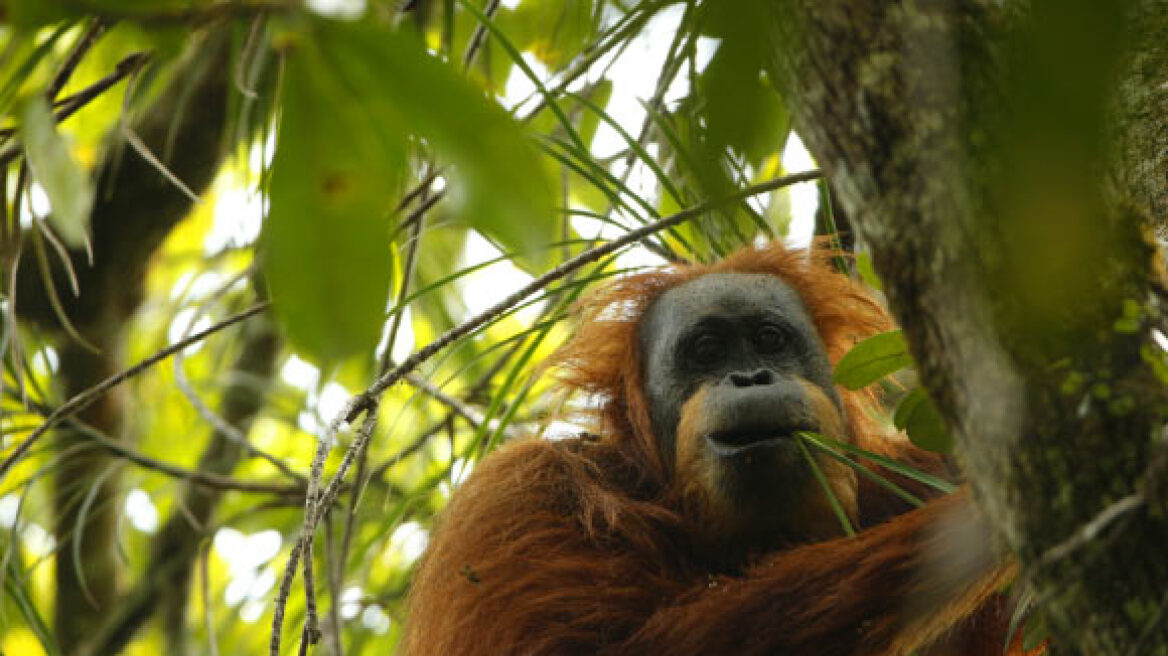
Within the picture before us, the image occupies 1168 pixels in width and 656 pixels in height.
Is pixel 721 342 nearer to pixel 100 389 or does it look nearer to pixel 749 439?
pixel 749 439

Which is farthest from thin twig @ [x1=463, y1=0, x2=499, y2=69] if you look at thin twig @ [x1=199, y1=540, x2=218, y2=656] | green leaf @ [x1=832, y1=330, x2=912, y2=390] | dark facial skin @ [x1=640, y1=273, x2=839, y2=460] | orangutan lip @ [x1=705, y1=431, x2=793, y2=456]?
thin twig @ [x1=199, y1=540, x2=218, y2=656]

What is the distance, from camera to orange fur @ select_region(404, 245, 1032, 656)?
290 cm

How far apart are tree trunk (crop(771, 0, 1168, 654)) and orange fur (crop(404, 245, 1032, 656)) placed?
127 cm

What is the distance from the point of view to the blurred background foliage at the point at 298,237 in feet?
3.54

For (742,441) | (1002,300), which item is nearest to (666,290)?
(742,441)

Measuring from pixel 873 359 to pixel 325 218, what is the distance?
1790mm

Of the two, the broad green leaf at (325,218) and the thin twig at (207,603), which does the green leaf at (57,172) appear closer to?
the broad green leaf at (325,218)

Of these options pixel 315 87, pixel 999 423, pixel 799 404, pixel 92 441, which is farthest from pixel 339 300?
pixel 92 441

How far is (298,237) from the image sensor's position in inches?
42.0

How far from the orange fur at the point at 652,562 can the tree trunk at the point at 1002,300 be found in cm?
127

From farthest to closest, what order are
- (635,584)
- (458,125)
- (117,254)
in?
(117,254) < (635,584) < (458,125)

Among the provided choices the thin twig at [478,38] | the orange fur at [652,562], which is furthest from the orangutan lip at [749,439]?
the thin twig at [478,38]

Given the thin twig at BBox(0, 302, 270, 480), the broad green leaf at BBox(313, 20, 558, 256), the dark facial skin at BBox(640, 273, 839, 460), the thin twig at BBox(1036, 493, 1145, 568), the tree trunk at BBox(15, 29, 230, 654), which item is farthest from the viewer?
the tree trunk at BBox(15, 29, 230, 654)

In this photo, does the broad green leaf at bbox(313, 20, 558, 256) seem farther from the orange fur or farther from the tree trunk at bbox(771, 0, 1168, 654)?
the orange fur
